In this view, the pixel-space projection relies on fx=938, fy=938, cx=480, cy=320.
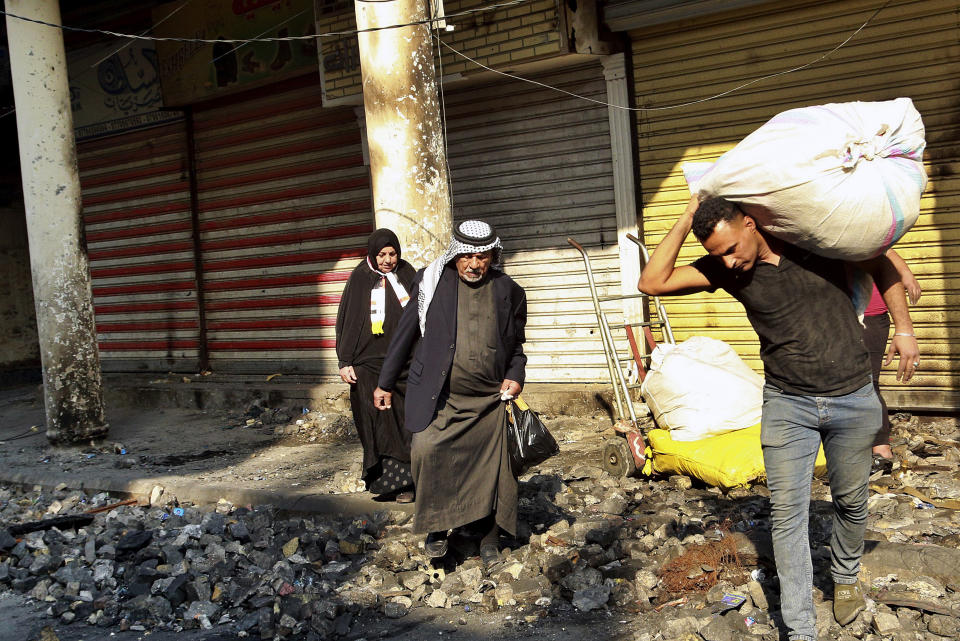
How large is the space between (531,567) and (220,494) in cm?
289

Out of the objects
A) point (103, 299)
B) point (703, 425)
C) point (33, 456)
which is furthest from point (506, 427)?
point (103, 299)

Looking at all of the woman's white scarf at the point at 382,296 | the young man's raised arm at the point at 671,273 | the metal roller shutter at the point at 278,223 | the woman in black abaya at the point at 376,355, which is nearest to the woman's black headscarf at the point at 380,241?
the woman in black abaya at the point at 376,355

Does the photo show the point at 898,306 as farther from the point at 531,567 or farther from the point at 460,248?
the point at 531,567

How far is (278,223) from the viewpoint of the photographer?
10.4m

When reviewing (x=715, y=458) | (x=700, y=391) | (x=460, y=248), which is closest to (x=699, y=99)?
(x=700, y=391)

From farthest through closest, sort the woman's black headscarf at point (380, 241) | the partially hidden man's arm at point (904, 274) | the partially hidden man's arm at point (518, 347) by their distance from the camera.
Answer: the woman's black headscarf at point (380, 241) < the partially hidden man's arm at point (518, 347) < the partially hidden man's arm at point (904, 274)

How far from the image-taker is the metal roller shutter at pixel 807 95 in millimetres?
6492

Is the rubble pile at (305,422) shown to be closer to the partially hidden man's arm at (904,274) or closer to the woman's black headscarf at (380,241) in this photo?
the woman's black headscarf at (380,241)

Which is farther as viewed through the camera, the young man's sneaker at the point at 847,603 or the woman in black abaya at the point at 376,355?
the woman in black abaya at the point at 376,355

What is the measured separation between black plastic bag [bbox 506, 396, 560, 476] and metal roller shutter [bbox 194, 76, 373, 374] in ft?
17.4

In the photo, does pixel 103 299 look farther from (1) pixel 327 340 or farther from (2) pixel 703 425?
(2) pixel 703 425

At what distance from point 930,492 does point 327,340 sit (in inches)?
260

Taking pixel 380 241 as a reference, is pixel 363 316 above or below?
below

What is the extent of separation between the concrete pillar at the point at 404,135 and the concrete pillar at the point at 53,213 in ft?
11.2
